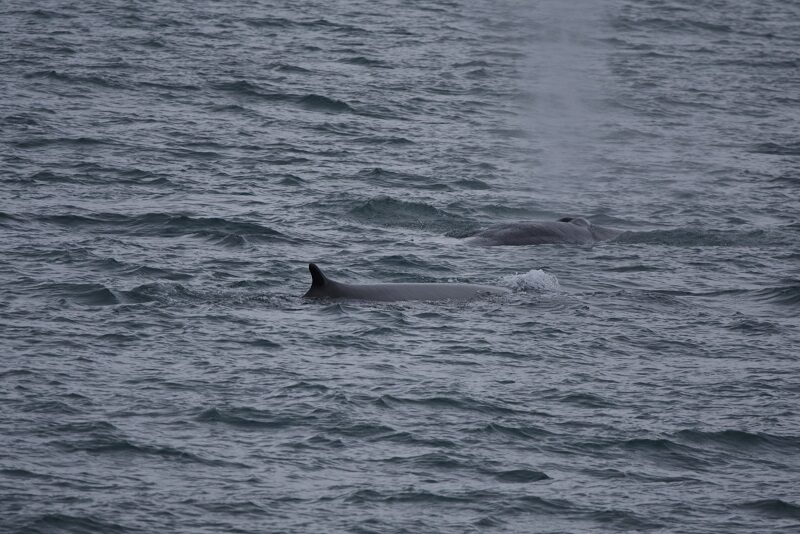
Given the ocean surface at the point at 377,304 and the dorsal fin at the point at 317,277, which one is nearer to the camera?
the ocean surface at the point at 377,304

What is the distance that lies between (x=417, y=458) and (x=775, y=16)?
55.2 metres

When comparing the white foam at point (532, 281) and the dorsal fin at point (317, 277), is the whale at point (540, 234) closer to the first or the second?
the white foam at point (532, 281)

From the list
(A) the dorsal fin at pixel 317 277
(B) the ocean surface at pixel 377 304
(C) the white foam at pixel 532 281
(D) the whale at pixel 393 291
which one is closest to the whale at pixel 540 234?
(B) the ocean surface at pixel 377 304

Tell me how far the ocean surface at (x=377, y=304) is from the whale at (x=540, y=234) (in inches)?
18.5

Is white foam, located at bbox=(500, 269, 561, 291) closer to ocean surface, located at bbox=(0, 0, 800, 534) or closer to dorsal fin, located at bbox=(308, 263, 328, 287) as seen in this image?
ocean surface, located at bbox=(0, 0, 800, 534)

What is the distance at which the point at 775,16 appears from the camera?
6644 centimetres

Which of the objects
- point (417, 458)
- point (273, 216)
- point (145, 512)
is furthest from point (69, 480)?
point (273, 216)

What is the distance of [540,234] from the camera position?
2669cm

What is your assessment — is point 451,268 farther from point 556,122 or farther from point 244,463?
point 556,122

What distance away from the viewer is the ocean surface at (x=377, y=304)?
49.6 ft

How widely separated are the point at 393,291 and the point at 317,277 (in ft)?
4.60

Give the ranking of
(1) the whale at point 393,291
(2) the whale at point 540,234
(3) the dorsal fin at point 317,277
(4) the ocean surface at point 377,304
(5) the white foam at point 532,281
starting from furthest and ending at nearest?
1. (2) the whale at point 540,234
2. (5) the white foam at point 532,281
3. (1) the whale at point 393,291
4. (3) the dorsal fin at point 317,277
5. (4) the ocean surface at point 377,304

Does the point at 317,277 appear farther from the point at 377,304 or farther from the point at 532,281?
the point at 532,281

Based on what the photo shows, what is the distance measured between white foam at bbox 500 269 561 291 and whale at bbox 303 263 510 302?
24.9 inches
